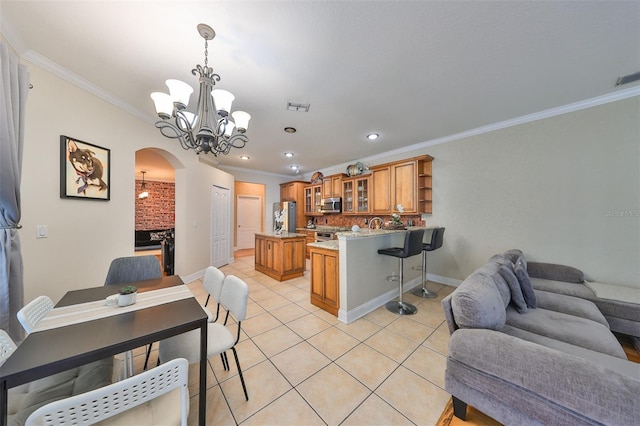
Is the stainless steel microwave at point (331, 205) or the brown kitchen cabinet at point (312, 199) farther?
the brown kitchen cabinet at point (312, 199)

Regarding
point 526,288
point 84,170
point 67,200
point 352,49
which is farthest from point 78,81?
point 526,288

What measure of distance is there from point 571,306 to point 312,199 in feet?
17.5

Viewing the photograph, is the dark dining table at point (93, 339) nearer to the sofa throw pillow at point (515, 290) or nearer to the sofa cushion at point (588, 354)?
the sofa cushion at point (588, 354)

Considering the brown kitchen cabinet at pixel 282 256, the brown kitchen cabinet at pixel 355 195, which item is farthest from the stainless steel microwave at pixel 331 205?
the brown kitchen cabinet at pixel 282 256

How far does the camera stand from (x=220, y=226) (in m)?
5.25

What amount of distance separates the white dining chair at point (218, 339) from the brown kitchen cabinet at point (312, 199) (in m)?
4.56

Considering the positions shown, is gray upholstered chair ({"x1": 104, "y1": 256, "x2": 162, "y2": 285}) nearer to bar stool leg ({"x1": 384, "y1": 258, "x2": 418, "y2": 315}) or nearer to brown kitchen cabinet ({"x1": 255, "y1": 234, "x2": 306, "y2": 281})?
brown kitchen cabinet ({"x1": 255, "y1": 234, "x2": 306, "y2": 281})

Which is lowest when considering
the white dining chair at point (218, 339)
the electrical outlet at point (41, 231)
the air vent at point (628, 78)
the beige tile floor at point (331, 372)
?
the beige tile floor at point (331, 372)

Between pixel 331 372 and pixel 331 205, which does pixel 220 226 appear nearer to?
pixel 331 205

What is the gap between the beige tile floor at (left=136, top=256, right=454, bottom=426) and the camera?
143cm

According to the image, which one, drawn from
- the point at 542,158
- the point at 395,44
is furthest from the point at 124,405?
the point at 542,158

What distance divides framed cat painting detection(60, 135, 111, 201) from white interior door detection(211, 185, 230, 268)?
7.61 ft

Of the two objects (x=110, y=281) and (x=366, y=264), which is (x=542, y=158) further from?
(x=110, y=281)

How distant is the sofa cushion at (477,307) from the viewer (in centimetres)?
144
